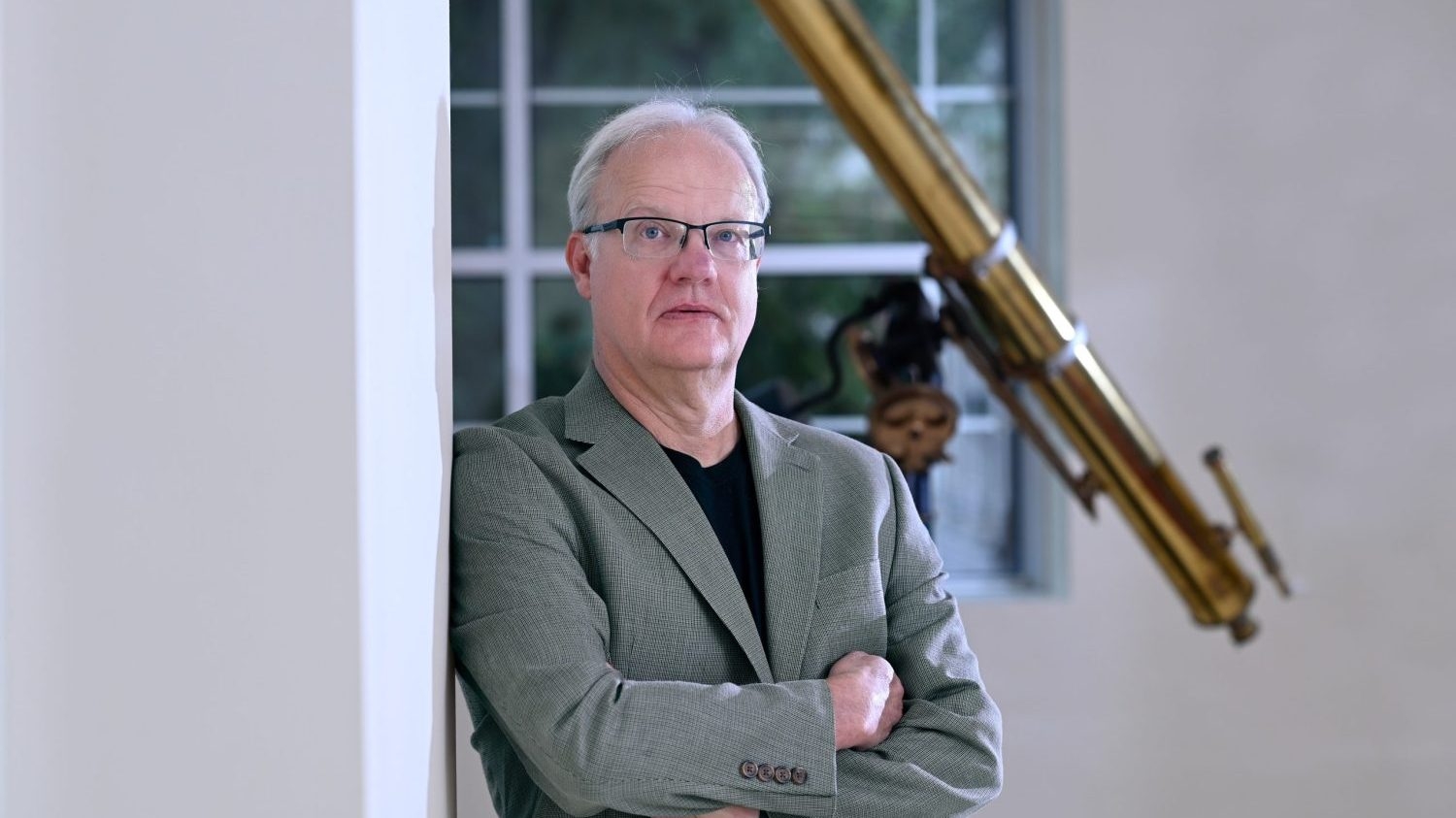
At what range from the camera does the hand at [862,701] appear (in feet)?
3.91

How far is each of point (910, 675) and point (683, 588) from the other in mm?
241

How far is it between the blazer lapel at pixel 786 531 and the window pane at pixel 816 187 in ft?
6.20

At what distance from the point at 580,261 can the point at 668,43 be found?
193 cm

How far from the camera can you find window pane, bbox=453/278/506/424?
3193 mm

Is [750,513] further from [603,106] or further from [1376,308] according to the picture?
[1376,308]

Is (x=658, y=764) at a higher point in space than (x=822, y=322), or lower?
lower

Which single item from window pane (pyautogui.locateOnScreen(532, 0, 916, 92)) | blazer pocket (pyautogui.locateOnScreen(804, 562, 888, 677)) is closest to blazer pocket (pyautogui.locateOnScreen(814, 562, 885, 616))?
blazer pocket (pyautogui.locateOnScreen(804, 562, 888, 677))

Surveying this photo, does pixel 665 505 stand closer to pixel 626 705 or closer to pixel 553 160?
pixel 626 705

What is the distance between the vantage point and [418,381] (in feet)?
3.29

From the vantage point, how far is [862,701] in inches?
47.5

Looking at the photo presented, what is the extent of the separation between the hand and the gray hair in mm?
416

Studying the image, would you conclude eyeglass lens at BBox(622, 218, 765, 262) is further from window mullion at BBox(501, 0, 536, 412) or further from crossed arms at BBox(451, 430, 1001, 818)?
window mullion at BBox(501, 0, 536, 412)

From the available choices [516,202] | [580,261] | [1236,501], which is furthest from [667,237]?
[516,202]

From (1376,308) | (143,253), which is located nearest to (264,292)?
(143,253)
